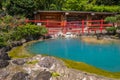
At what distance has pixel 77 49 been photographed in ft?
66.4

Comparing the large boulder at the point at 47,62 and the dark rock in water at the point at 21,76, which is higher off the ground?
the large boulder at the point at 47,62

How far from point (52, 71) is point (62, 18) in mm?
17932

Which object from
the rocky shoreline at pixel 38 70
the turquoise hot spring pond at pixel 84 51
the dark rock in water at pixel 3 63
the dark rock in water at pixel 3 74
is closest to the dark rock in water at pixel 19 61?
the rocky shoreline at pixel 38 70

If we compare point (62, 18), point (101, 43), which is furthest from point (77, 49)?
point (62, 18)

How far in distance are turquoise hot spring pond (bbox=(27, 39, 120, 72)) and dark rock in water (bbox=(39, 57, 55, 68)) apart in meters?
2.49

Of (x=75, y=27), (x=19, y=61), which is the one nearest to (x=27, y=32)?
(x=75, y=27)

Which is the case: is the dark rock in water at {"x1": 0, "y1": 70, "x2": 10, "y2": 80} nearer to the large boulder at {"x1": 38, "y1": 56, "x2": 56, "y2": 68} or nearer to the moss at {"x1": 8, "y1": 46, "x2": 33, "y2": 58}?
the large boulder at {"x1": 38, "y1": 56, "x2": 56, "y2": 68}

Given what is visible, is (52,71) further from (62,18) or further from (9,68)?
(62,18)

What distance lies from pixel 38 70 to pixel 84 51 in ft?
19.5

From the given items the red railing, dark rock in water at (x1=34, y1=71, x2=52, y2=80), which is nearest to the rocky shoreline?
dark rock in water at (x1=34, y1=71, x2=52, y2=80)

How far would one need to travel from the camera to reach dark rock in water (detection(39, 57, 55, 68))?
1445 centimetres

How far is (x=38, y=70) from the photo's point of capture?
46.9ft

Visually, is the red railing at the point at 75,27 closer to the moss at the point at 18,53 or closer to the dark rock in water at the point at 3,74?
the moss at the point at 18,53

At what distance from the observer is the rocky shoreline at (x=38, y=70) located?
13.5m
